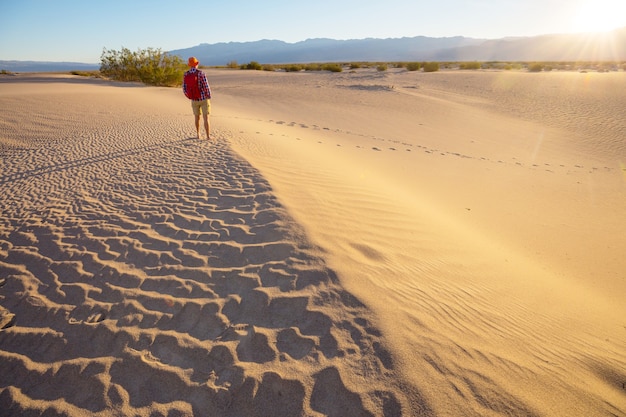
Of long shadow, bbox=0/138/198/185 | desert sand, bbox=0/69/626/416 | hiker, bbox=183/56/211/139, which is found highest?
hiker, bbox=183/56/211/139

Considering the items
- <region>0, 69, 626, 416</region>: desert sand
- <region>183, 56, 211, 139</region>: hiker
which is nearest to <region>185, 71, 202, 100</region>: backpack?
<region>183, 56, 211, 139</region>: hiker

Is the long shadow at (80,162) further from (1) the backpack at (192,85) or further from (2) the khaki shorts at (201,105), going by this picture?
(1) the backpack at (192,85)

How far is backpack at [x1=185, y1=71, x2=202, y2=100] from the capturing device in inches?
279

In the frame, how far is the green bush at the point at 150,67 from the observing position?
2142 centimetres

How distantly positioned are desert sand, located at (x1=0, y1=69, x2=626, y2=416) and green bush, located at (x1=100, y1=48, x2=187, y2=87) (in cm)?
1492

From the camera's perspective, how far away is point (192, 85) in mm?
7172

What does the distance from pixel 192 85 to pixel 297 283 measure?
18.8 ft

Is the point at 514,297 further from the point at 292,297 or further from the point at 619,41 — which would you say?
the point at 619,41

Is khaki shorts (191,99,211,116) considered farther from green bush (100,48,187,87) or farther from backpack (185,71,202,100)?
green bush (100,48,187,87)

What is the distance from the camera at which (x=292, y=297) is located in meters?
2.95

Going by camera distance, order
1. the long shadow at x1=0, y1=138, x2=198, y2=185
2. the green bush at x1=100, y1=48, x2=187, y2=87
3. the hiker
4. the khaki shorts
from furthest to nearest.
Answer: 1. the green bush at x1=100, y1=48, x2=187, y2=87
2. the khaki shorts
3. the hiker
4. the long shadow at x1=0, y1=138, x2=198, y2=185

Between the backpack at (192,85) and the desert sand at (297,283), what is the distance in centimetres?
104

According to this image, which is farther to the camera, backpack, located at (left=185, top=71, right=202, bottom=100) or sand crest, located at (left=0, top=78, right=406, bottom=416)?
backpack, located at (left=185, top=71, right=202, bottom=100)

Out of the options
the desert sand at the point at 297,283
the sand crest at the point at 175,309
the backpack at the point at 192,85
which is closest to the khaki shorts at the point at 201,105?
the backpack at the point at 192,85
